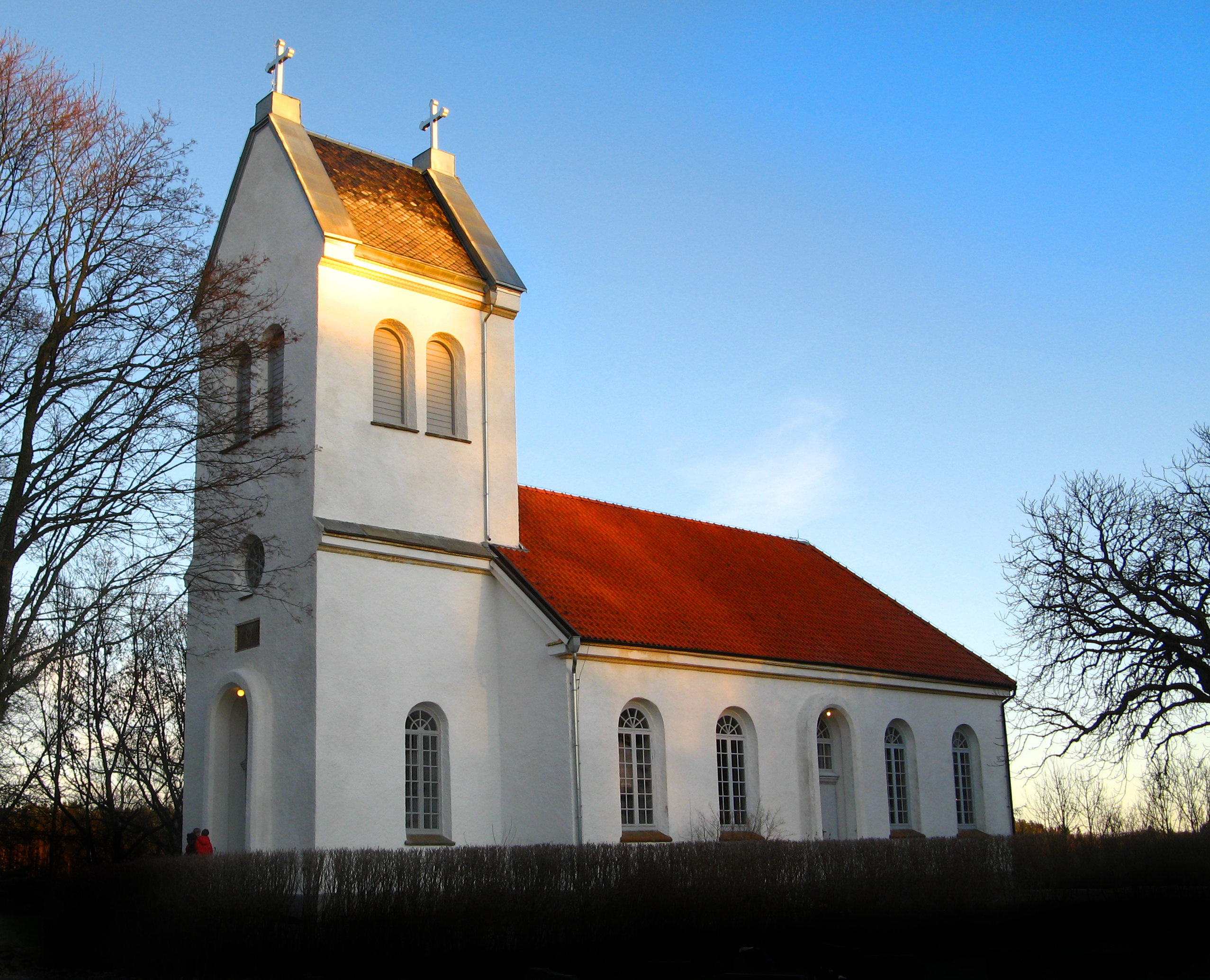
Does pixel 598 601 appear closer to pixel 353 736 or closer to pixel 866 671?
pixel 353 736

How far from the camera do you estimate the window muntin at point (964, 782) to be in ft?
95.0

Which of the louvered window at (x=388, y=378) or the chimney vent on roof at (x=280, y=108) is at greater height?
the chimney vent on roof at (x=280, y=108)

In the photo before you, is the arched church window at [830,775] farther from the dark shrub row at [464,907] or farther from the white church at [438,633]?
the dark shrub row at [464,907]

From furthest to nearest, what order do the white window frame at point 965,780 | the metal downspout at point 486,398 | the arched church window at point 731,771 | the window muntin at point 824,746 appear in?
1. the white window frame at point 965,780
2. the window muntin at point 824,746
3. the arched church window at point 731,771
4. the metal downspout at point 486,398

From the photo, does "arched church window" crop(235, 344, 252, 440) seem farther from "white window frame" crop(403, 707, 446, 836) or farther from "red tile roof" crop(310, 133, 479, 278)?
"white window frame" crop(403, 707, 446, 836)

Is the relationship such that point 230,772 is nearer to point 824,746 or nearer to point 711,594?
point 711,594

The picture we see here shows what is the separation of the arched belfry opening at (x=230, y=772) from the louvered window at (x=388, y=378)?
→ 18.2 feet

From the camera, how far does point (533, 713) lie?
69.5 ft

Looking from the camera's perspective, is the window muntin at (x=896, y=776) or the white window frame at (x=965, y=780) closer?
the window muntin at (x=896, y=776)

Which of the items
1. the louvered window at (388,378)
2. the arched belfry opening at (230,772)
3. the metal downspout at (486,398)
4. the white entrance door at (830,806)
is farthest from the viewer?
the white entrance door at (830,806)

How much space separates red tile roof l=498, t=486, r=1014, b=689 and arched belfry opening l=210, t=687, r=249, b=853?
5.61 metres

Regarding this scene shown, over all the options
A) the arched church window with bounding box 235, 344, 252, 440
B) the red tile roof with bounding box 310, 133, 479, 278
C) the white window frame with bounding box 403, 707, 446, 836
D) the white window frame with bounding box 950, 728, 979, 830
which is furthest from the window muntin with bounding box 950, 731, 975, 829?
the arched church window with bounding box 235, 344, 252, 440

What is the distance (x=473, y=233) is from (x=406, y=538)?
7321 millimetres

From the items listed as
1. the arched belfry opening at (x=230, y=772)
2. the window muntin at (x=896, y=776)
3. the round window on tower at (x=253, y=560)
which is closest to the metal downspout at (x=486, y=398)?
the round window on tower at (x=253, y=560)
